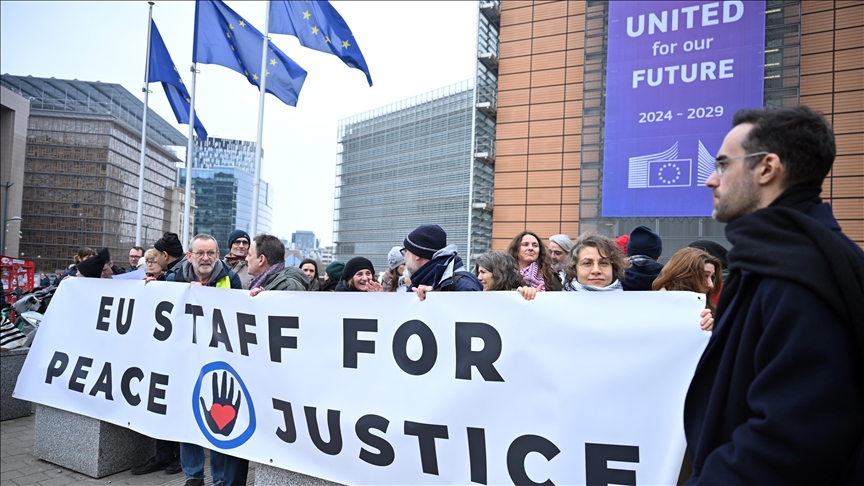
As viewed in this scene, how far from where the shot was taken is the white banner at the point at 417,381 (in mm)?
2396

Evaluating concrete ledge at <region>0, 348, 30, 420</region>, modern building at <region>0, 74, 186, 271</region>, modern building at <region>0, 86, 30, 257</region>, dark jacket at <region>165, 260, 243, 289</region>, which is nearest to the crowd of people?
dark jacket at <region>165, 260, 243, 289</region>

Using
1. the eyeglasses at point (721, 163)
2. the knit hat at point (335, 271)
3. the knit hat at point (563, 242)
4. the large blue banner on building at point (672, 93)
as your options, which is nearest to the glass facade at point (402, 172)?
the large blue banner on building at point (672, 93)

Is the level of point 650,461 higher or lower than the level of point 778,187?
lower

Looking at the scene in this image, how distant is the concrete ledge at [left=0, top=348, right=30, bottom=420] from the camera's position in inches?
226

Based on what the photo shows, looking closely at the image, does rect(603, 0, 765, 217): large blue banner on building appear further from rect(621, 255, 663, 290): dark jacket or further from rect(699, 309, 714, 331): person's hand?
rect(699, 309, 714, 331): person's hand

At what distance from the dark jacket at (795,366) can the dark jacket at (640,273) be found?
2.13m

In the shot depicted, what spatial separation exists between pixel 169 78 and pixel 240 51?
138 inches

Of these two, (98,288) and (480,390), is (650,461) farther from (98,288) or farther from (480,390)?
(98,288)

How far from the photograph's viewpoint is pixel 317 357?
326 cm

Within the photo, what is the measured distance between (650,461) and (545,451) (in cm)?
43

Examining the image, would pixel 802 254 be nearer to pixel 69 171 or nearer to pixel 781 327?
pixel 781 327

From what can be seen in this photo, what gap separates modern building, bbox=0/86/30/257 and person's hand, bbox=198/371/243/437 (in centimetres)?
7309

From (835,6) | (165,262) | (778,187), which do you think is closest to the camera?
(778,187)

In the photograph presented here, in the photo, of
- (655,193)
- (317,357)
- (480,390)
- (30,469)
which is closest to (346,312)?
(317,357)
